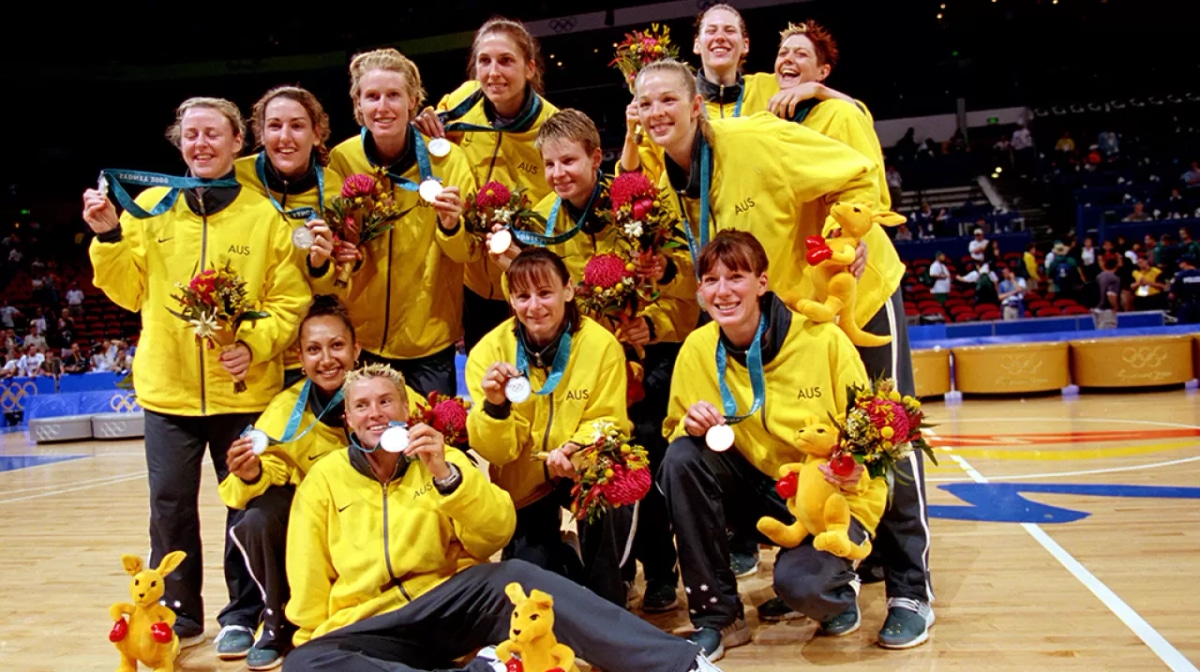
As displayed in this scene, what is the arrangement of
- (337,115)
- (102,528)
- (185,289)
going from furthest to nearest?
Answer: 1. (337,115)
2. (102,528)
3. (185,289)

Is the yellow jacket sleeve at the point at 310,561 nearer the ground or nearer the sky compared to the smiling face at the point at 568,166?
nearer the ground

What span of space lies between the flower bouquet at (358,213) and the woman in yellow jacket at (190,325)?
0.22 m

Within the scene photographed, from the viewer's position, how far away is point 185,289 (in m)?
3.59

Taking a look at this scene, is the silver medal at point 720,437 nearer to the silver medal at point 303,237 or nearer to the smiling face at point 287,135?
the silver medal at point 303,237

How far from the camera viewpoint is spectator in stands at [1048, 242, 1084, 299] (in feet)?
46.5

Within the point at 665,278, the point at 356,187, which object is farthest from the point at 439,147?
the point at 665,278

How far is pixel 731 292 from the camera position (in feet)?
10.9

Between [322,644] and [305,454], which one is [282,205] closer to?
[305,454]

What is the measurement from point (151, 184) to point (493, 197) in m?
1.34

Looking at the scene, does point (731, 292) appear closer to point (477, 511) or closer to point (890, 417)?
point (890, 417)

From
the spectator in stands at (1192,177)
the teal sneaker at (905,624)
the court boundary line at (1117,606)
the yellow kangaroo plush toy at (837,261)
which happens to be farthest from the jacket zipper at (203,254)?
the spectator in stands at (1192,177)

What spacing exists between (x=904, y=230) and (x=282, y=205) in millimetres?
15170

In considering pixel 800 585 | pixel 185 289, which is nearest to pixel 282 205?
pixel 185 289

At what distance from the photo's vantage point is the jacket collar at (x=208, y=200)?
3850 mm
